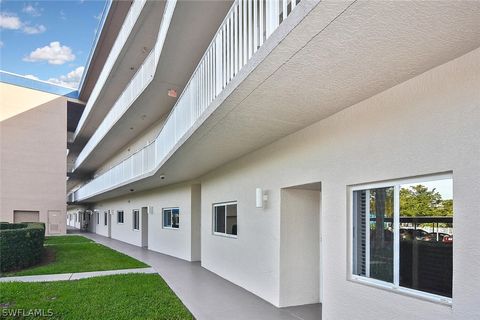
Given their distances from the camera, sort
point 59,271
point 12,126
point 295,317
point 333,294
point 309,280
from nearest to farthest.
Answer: point 333,294 < point 295,317 < point 309,280 < point 59,271 < point 12,126

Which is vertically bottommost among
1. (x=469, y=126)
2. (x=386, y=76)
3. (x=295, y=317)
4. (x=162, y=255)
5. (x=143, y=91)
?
(x=162, y=255)

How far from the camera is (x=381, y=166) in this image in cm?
447

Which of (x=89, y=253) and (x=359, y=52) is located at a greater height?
(x=359, y=52)

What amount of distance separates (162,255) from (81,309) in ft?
27.3

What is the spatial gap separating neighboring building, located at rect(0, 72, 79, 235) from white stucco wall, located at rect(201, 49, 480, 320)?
66.1 ft

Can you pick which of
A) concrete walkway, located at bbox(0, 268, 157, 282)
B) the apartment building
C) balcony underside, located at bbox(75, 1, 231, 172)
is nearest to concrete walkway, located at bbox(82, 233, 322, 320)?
the apartment building

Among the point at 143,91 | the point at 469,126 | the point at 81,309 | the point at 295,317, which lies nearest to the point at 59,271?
the point at 81,309

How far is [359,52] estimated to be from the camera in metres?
3.27

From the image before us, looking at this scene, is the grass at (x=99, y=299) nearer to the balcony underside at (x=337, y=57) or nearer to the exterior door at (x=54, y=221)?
the balcony underside at (x=337, y=57)

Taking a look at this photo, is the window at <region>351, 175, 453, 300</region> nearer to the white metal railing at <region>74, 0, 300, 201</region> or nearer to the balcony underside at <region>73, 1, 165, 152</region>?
the white metal railing at <region>74, 0, 300, 201</region>

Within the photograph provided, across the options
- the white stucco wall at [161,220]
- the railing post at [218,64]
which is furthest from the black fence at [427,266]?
the white stucco wall at [161,220]

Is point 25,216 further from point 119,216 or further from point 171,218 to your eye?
point 171,218

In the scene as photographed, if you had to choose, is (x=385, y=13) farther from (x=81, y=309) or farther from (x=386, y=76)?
(x=81, y=309)

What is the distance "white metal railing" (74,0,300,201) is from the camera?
396 centimetres
